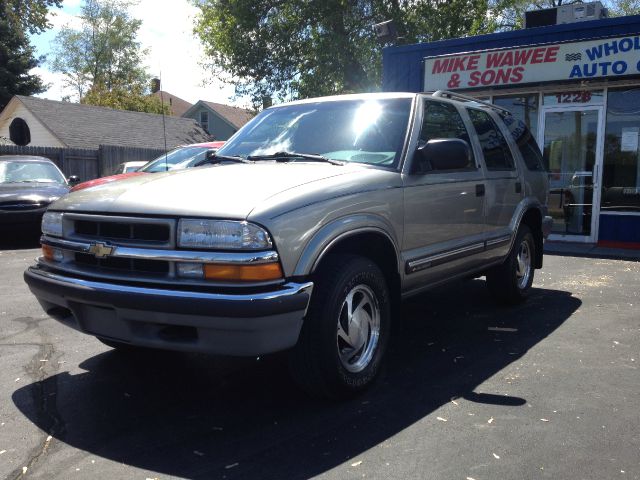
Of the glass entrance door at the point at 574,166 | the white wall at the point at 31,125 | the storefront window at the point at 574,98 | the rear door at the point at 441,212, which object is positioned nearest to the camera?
the rear door at the point at 441,212

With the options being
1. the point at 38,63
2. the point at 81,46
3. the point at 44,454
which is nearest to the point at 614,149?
the point at 44,454

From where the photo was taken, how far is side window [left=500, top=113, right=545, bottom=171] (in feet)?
19.8

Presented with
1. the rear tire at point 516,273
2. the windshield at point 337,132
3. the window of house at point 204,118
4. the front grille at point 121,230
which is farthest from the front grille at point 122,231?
the window of house at point 204,118

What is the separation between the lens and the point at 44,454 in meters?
2.93

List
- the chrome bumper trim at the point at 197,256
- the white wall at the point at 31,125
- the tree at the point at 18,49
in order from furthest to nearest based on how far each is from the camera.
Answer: the tree at the point at 18,49 < the white wall at the point at 31,125 < the chrome bumper trim at the point at 197,256

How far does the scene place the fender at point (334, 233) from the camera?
10.4ft

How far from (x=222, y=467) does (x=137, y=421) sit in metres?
0.74

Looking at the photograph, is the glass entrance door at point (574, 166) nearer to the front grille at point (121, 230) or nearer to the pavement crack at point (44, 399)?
the pavement crack at point (44, 399)

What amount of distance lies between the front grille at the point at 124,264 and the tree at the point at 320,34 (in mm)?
21071

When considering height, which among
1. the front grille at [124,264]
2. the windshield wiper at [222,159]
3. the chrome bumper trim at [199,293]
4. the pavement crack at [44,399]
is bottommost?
the pavement crack at [44,399]

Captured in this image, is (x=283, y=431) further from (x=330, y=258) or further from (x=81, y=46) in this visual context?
(x=81, y=46)

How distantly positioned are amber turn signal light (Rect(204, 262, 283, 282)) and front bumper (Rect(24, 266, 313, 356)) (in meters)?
0.08

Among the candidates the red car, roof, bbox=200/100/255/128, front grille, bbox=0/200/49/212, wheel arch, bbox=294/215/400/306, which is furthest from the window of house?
wheel arch, bbox=294/215/400/306

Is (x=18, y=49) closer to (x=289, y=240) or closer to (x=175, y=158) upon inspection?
(x=175, y=158)
